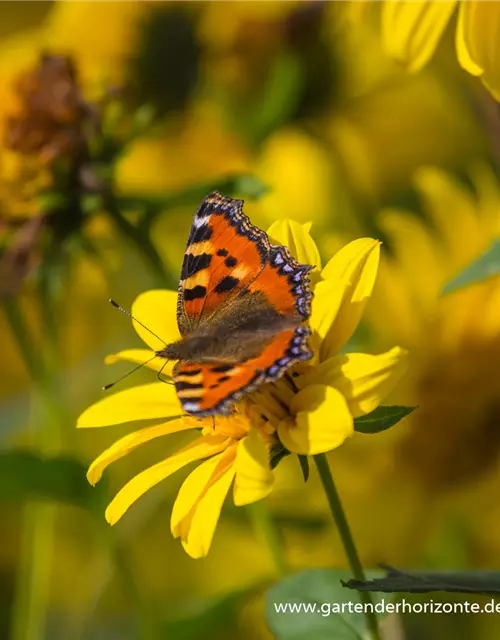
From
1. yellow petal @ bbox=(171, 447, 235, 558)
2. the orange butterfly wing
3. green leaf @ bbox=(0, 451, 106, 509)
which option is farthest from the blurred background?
yellow petal @ bbox=(171, 447, 235, 558)

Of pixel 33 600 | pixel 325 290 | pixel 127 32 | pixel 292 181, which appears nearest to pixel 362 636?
pixel 325 290

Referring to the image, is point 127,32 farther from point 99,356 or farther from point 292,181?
point 99,356

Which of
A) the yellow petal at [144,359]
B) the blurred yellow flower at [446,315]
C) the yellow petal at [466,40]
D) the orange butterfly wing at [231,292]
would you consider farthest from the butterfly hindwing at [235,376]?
the blurred yellow flower at [446,315]

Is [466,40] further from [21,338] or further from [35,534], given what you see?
[35,534]

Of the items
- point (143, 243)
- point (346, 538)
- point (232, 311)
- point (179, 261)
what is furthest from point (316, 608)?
point (179, 261)

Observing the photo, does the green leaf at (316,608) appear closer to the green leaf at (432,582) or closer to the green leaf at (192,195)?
the green leaf at (432,582)
